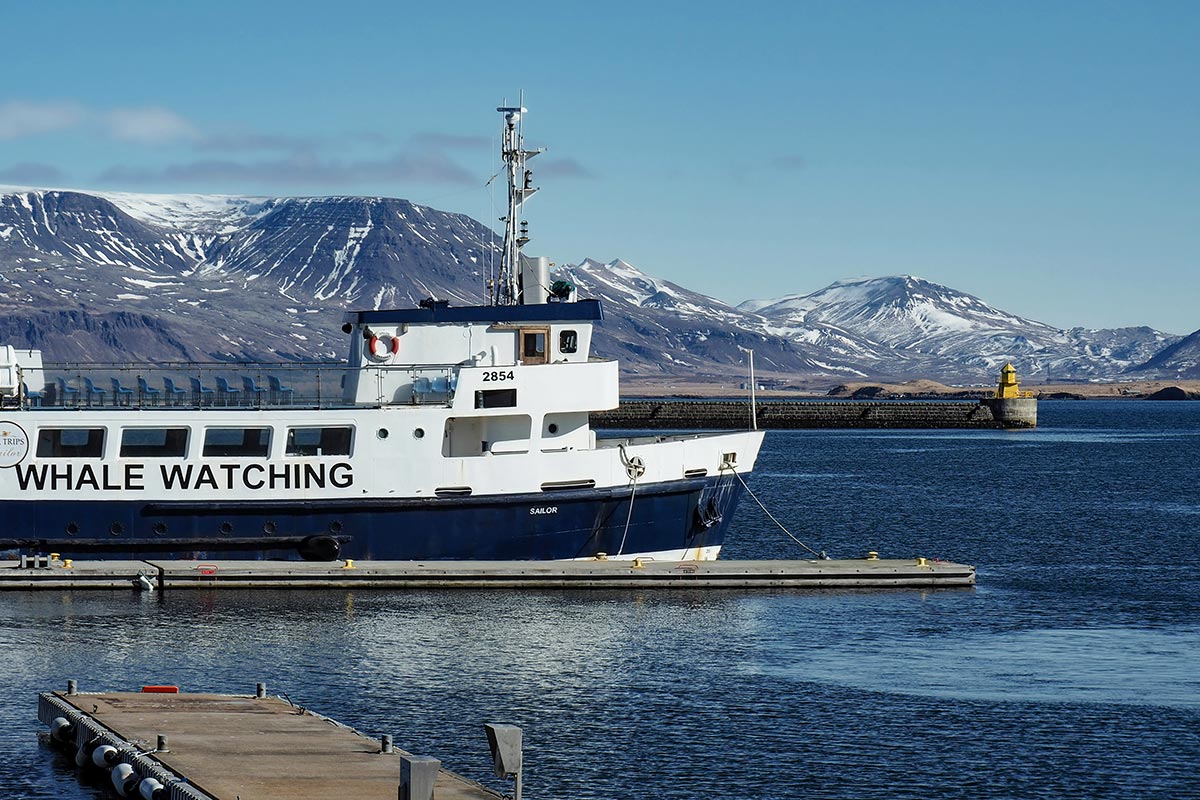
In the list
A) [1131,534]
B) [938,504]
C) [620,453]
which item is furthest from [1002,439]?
[620,453]

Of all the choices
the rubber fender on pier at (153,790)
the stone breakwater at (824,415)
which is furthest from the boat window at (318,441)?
the stone breakwater at (824,415)

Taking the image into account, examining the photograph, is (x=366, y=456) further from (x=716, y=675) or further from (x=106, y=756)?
(x=106, y=756)

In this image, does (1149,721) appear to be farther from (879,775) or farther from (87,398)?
(87,398)

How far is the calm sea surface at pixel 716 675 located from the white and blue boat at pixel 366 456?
2383mm

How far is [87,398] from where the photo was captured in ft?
135

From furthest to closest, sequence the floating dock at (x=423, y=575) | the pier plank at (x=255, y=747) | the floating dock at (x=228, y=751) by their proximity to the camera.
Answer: the floating dock at (x=423, y=575)
the pier plank at (x=255, y=747)
the floating dock at (x=228, y=751)

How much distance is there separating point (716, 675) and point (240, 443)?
575 inches

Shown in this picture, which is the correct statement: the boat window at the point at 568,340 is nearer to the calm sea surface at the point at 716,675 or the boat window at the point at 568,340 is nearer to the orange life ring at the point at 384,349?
the orange life ring at the point at 384,349

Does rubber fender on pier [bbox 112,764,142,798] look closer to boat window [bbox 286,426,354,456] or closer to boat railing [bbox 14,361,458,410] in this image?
boat window [bbox 286,426,354,456]

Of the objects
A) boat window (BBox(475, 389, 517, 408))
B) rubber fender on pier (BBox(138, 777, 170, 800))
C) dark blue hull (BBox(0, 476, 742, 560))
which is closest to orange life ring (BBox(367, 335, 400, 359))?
boat window (BBox(475, 389, 517, 408))

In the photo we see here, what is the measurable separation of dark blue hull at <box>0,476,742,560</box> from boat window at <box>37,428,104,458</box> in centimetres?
118

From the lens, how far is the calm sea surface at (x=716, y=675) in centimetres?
2503

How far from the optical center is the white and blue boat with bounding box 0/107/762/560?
40156 mm

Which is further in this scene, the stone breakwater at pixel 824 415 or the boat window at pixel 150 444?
the stone breakwater at pixel 824 415
